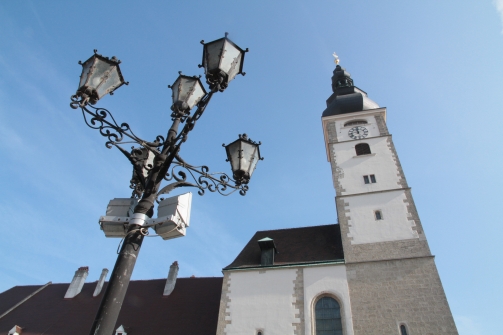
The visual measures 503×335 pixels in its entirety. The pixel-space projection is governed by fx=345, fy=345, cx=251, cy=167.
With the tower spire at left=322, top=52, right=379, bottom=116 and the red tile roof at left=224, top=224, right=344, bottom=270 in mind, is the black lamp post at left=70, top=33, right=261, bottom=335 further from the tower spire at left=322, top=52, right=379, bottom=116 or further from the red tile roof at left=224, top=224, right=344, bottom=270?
the tower spire at left=322, top=52, right=379, bottom=116

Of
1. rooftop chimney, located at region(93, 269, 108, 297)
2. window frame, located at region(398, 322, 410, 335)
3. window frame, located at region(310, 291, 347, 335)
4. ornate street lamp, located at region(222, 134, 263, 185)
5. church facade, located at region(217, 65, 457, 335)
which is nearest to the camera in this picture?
ornate street lamp, located at region(222, 134, 263, 185)

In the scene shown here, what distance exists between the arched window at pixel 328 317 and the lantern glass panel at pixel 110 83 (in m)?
10.5

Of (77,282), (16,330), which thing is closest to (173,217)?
(16,330)

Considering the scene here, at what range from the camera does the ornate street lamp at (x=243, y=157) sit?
4.70 m

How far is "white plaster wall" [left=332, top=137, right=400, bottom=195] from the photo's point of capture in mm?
15445

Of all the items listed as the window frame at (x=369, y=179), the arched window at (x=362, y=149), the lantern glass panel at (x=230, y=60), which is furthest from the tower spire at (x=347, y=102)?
the lantern glass panel at (x=230, y=60)

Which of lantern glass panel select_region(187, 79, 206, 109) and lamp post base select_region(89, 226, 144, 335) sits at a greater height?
lantern glass panel select_region(187, 79, 206, 109)

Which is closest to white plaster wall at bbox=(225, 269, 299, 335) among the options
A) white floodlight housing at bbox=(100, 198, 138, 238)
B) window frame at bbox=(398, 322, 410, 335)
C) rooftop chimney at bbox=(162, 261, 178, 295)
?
window frame at bbox=(398, 322, 410, 335)

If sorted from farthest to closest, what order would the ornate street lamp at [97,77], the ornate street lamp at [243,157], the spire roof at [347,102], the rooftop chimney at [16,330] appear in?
the spire roof at [347,102], the rooftop chimney at [16,330], the ornate street lamp at [243,157], the ornate street lamp at [97,77]

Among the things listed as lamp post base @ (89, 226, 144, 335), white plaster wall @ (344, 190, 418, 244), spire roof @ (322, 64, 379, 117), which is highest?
spire roof @ (322, 64, 379, 117)

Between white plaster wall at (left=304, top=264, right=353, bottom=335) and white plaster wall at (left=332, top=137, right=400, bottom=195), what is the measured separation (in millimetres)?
4105

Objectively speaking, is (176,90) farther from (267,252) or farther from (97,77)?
(267,252)

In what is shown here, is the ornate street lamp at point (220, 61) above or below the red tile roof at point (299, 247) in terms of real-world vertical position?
below

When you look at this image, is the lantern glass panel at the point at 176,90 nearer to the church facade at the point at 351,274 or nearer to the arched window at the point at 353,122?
the church facade at the point at 351,274
